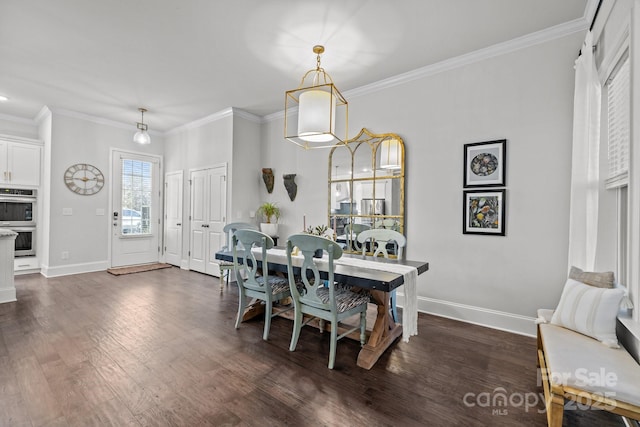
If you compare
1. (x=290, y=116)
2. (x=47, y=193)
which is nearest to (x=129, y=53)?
(x=290, y=116)

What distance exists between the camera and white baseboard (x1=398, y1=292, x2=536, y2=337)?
293 centimetres

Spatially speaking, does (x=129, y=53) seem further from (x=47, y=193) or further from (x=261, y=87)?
(x=47, y=193)

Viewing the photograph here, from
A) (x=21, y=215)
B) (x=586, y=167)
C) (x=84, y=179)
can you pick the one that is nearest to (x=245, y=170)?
(x=84, y=179)

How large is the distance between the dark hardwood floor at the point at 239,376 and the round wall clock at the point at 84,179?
→ 2.62 meters

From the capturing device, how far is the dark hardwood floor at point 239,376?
1.76 metres

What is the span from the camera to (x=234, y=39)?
3.01m

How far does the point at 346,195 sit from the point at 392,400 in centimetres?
274

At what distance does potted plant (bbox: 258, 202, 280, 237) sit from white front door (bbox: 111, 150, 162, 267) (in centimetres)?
279

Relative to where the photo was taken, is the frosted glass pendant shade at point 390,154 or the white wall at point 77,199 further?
the white wall at point 77,199

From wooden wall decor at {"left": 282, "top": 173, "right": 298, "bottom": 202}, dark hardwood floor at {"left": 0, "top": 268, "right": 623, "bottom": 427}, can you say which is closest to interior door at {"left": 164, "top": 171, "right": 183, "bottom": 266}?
wooden wall decor at {"left": 282, "top": 173, "right": 298, "bottom": 202}

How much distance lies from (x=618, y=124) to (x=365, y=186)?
2.45 m

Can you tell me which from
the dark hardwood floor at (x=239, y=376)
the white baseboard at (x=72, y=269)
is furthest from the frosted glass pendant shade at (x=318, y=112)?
the white baseboard at (x=72, y=269)

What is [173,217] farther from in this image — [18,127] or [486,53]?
[486,53]

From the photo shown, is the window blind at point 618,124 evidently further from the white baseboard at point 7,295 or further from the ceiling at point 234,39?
the white baseboard at point 7,295
